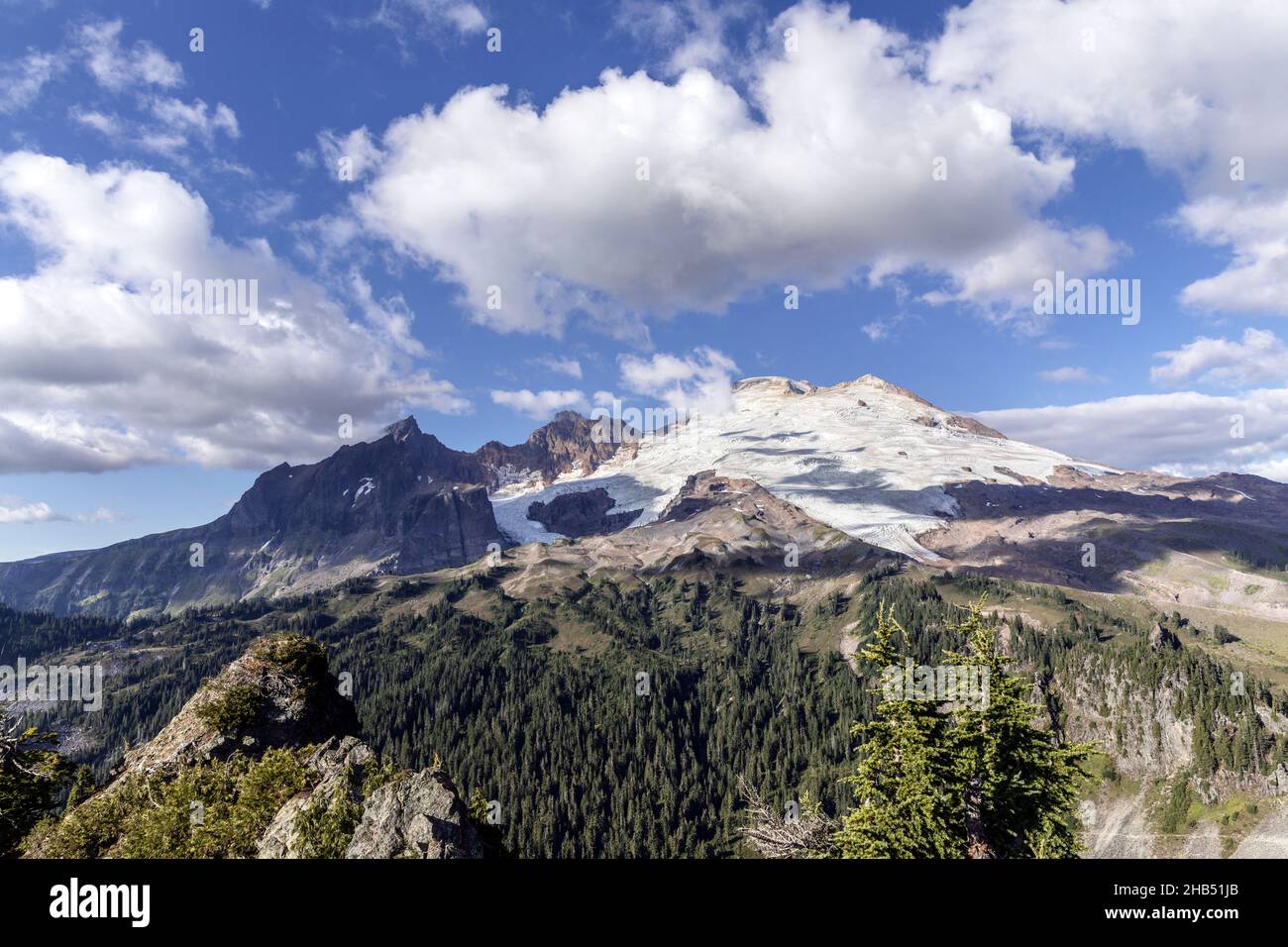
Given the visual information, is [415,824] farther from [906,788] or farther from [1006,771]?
[1006,771]

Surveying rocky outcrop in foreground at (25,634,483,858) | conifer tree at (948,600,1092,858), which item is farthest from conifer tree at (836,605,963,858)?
rocky outcrop in foreground at (25,634,483,858)

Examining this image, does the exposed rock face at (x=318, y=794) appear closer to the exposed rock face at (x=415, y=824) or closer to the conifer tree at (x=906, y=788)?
the exposed rock face at (x=415, y=824)

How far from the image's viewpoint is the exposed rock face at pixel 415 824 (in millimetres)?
17906

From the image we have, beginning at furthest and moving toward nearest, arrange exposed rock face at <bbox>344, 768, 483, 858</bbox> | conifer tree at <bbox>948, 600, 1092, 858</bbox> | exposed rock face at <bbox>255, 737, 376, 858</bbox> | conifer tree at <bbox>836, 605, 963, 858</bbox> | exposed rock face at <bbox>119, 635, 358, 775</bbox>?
Result: exposed rock face at <bbox>119, 635, 358, 775</bbox>, conifer tree at <bbox>948, 600, 1092, 858</bbox>, conifer tree at <bbox>836, 605, 963, 858</bbox>, exposed rock face at <bbox>255, 737, 376, 858</bbox>, exposed rock face at <bbox>344, 768, 483, 858</bbox>

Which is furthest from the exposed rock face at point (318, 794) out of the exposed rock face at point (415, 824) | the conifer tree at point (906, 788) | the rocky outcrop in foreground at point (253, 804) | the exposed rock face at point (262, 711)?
the conifer tree at point (906, 788)

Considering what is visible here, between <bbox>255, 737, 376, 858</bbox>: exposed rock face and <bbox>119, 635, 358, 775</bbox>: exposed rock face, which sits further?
<bbox>119, 635, 358, 775</bbox>: exposed rock face

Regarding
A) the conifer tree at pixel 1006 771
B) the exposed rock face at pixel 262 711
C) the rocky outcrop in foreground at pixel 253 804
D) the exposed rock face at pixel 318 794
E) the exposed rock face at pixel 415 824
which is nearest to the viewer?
the exposed rock face at pixel 415 824

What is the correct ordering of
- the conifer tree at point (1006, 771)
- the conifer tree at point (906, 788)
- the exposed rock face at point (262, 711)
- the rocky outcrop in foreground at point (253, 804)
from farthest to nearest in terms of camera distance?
the exposed rock face at point (262, 711), the conifer tree at point (1006, 771), the conifer tree at point (906, 788), the rocky outcrop in foreground at point (253, 804)

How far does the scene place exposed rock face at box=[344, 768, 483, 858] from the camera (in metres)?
17.9

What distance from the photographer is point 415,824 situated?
18297mm

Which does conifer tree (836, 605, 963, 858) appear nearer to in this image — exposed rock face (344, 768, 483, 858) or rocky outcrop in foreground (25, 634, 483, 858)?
exposed rock face (344, 768, 483, 858)

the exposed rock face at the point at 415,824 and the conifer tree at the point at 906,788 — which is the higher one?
the exposed rock face at the point at 415,824
